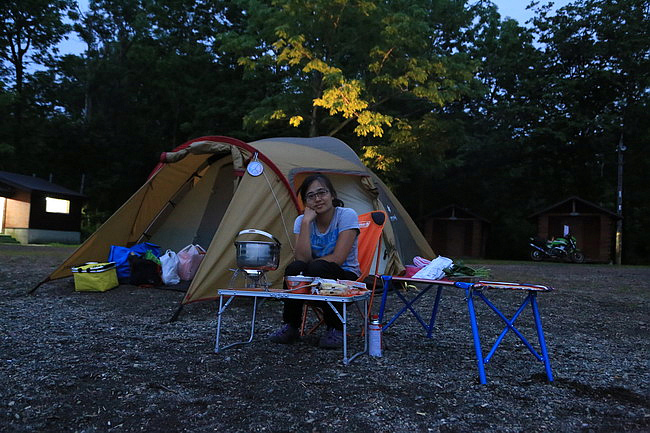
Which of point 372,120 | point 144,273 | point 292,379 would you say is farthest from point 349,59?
point 292,379

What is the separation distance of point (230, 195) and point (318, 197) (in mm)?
3510

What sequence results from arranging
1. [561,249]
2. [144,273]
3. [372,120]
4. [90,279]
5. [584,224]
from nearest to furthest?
[90,279], [144,273], [372,120], [561,249], [584,224]

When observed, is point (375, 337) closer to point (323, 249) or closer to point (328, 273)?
point (328, 273)

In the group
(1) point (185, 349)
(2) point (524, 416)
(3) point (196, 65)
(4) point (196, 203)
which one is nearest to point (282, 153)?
(4) point (196, 203)

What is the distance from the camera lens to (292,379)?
2762 millimetres

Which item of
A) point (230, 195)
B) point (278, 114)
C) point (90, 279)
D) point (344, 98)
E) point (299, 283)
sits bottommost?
point (90, 279)

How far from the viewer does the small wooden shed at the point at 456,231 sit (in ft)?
68.9

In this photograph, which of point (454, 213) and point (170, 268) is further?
point (454, 213)

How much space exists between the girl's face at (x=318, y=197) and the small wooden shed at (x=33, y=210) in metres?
18.7

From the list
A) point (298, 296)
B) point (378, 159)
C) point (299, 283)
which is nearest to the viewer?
point (298, 296)

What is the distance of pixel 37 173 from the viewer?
80.5 feet

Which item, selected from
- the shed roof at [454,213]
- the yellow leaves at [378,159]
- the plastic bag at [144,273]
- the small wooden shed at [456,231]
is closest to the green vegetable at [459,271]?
the plastic bag at [144,273]

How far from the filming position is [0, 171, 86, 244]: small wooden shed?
19.0 meters

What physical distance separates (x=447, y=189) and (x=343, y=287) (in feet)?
73.2
